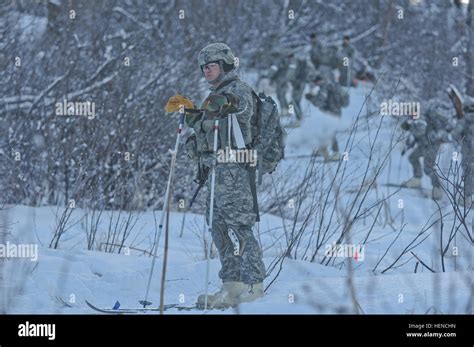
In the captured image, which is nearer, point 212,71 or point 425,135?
point 212,71

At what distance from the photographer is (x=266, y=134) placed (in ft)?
20.5

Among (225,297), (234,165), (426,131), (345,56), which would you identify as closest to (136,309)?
(225,297)

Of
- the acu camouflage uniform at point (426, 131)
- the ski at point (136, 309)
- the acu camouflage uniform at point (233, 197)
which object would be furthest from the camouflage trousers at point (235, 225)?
the acu camouflage uniform at point (426, 131)

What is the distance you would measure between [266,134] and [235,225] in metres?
0.55

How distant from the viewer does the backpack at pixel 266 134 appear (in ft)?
20.4

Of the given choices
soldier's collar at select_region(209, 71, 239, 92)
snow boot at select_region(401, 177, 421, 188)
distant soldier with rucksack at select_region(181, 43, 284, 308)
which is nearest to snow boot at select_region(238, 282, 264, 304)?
distant soldier with rucksack at select_region(181, 43, 284, 308)

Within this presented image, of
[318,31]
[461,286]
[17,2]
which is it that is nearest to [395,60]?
[318,31]

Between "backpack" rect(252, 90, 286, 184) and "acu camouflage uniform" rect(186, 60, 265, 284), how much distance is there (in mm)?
51

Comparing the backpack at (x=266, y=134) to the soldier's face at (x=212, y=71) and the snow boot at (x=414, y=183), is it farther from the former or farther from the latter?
the snow boot at (x=414, y=183)

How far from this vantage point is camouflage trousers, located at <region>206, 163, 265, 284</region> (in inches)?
243

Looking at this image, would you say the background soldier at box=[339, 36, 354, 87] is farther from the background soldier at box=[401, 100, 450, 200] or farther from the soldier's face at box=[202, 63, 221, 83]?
the soldier's face at box=[202, 63, 221, 83]

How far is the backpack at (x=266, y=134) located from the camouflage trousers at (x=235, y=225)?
0.14 metres

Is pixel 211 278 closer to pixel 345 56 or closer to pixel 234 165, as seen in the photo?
pixel 234 165
